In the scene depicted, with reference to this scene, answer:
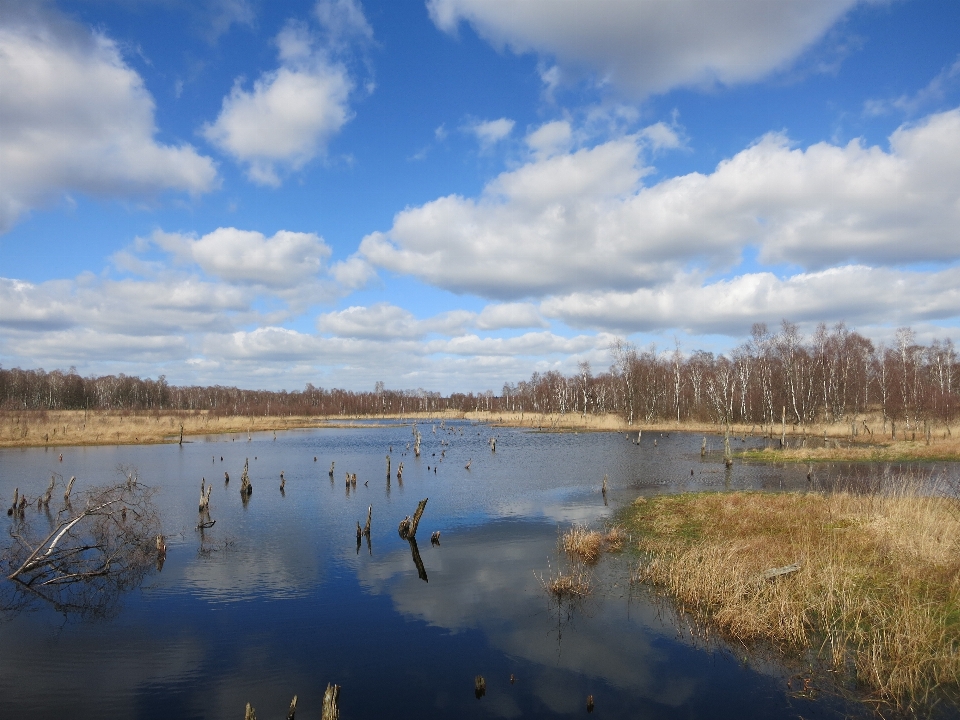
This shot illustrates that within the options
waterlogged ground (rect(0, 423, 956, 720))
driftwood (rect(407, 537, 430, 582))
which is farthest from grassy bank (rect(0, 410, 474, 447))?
driftwood (rect(407, 537, 430, 582))

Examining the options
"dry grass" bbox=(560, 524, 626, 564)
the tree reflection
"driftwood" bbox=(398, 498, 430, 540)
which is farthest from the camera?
"driftwood" bbox=(398, 498, 430, 540)

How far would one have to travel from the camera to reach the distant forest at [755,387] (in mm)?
67562

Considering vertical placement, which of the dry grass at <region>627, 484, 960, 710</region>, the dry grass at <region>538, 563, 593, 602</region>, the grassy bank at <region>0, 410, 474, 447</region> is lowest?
the dry grass at <region>538, 563, 593, 602</region>

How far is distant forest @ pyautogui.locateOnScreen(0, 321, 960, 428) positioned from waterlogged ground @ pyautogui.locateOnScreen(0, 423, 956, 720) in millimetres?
28102

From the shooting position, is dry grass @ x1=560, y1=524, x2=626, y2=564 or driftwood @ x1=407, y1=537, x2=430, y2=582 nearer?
driftwood @ x1=407, y1=537, x2=430, y2=582

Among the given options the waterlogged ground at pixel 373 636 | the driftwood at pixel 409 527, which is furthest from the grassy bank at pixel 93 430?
the driftwood at pixel 409 527

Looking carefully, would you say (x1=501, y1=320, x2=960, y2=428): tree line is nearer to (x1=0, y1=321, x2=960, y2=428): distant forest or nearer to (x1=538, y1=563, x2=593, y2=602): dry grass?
(x1=0, y1=321, x2=960, y2=428): distant forest

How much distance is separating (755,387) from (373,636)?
258 feet

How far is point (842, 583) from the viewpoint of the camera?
13906 millimetres

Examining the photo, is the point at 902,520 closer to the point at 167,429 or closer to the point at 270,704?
the point at 270,704

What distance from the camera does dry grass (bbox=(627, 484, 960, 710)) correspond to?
1065 cm

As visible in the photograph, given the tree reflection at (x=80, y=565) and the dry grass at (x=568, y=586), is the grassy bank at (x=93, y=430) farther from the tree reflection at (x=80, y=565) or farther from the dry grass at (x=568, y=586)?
the dry grass at (x=568, y=586)

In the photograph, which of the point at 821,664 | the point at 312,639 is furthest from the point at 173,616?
the point at 821,664

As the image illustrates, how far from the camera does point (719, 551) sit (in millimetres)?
15930
